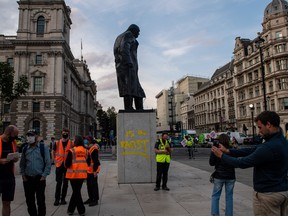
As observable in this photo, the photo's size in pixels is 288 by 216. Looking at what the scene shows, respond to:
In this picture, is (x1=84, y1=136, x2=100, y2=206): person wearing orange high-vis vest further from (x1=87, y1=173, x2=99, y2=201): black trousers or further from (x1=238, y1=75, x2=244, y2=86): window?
(x1=238, y1=75, x2=244, y2=86): window

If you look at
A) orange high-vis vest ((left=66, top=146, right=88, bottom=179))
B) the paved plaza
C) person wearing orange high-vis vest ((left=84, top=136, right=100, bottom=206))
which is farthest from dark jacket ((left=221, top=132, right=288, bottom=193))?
person wearing orange high-vis vest ((left=84, top=136, right=100, bottom=206))

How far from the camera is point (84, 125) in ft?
289

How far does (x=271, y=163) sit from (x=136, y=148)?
24.2 ft

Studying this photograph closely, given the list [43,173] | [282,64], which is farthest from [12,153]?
[282,64]

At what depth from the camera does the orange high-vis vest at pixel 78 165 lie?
6266mm

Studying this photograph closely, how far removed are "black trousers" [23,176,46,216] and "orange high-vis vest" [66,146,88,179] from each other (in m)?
0.70

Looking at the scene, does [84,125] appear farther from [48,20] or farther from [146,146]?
[146,146]

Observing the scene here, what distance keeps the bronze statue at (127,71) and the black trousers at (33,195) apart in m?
5.56

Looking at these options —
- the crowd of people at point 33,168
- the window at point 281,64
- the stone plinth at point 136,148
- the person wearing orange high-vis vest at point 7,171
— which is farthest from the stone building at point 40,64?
the person wearing orange high-vis vest at point 7,171

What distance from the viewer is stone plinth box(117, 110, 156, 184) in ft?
33.6

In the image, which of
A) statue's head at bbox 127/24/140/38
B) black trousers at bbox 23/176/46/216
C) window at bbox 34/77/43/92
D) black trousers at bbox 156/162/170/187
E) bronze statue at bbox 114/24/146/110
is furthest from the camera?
window at bbox 34/77/43/92

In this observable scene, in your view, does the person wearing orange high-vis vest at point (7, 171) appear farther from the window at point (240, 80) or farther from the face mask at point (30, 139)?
the window at point (240, 80)

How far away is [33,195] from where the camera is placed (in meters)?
5.68

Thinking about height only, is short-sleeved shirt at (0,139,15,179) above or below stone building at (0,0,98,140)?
below
